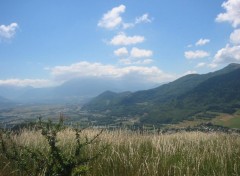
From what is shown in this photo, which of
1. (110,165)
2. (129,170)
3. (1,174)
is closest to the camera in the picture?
(1,174)

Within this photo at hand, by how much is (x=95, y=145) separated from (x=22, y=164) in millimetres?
3780

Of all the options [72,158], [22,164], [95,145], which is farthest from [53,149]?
[95,145]

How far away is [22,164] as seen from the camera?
5840 mm

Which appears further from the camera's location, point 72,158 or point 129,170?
point 129,170

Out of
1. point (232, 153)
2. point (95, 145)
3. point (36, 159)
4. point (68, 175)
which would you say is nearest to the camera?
point (68, 175)

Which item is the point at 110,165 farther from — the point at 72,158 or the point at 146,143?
the point at 146,143

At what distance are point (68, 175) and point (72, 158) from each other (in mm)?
283

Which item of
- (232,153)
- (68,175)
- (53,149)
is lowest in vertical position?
(232,153)

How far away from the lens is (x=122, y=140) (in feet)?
33.8

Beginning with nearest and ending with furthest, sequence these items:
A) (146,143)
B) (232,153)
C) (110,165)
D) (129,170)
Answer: (129,170) → (110,165) → (232,153) → (146,143)

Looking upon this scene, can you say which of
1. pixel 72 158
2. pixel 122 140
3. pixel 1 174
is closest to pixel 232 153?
pixel 122 140

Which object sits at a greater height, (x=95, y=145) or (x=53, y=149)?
(x=53, y=149)

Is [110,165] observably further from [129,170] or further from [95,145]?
[95,145]

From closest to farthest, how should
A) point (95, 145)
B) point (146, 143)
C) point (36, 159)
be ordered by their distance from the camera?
1. point (36, 159)
2. point (95, 145)
3. point (146, 143)
